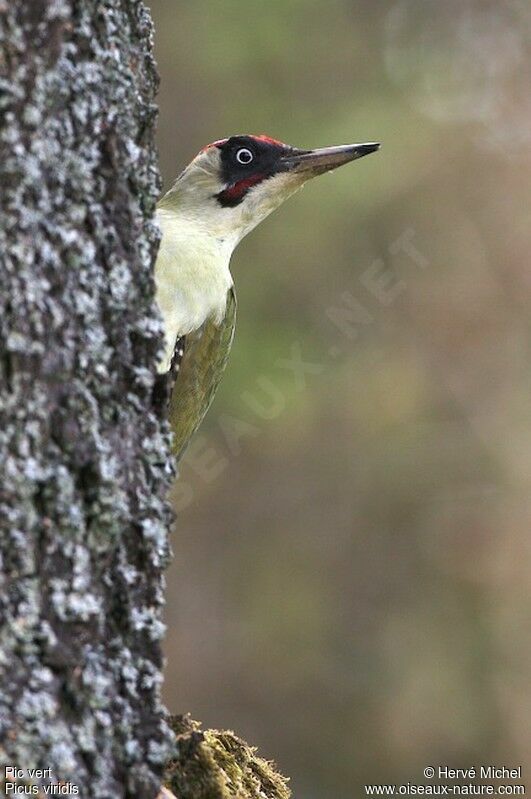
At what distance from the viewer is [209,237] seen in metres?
4.10

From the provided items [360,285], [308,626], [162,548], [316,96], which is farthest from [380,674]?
[162,548]

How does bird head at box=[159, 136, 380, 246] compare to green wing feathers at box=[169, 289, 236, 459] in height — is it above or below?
above

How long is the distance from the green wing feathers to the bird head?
29 centimetres

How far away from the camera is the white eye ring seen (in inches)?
167

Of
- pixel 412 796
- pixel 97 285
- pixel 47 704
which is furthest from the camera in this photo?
pixel 412 796

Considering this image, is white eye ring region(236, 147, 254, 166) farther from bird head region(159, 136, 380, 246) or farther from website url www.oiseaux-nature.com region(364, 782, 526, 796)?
website url www.oiseaux-nature.com region(364, 782, 526, 796)

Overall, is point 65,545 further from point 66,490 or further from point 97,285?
point 97,285

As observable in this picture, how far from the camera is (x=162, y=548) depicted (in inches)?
86.7

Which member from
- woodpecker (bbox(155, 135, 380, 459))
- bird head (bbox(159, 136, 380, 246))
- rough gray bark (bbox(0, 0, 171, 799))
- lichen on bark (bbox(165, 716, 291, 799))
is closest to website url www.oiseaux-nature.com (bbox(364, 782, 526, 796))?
woodpecker (bbox(155, 135, 380, 459))

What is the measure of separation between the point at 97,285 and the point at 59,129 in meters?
0.25

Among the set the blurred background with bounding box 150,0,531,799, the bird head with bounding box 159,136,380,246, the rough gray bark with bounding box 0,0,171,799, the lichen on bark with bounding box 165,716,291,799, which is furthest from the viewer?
the blurred background with bounding box 150,0,531,799

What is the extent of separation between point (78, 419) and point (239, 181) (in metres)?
2.34
